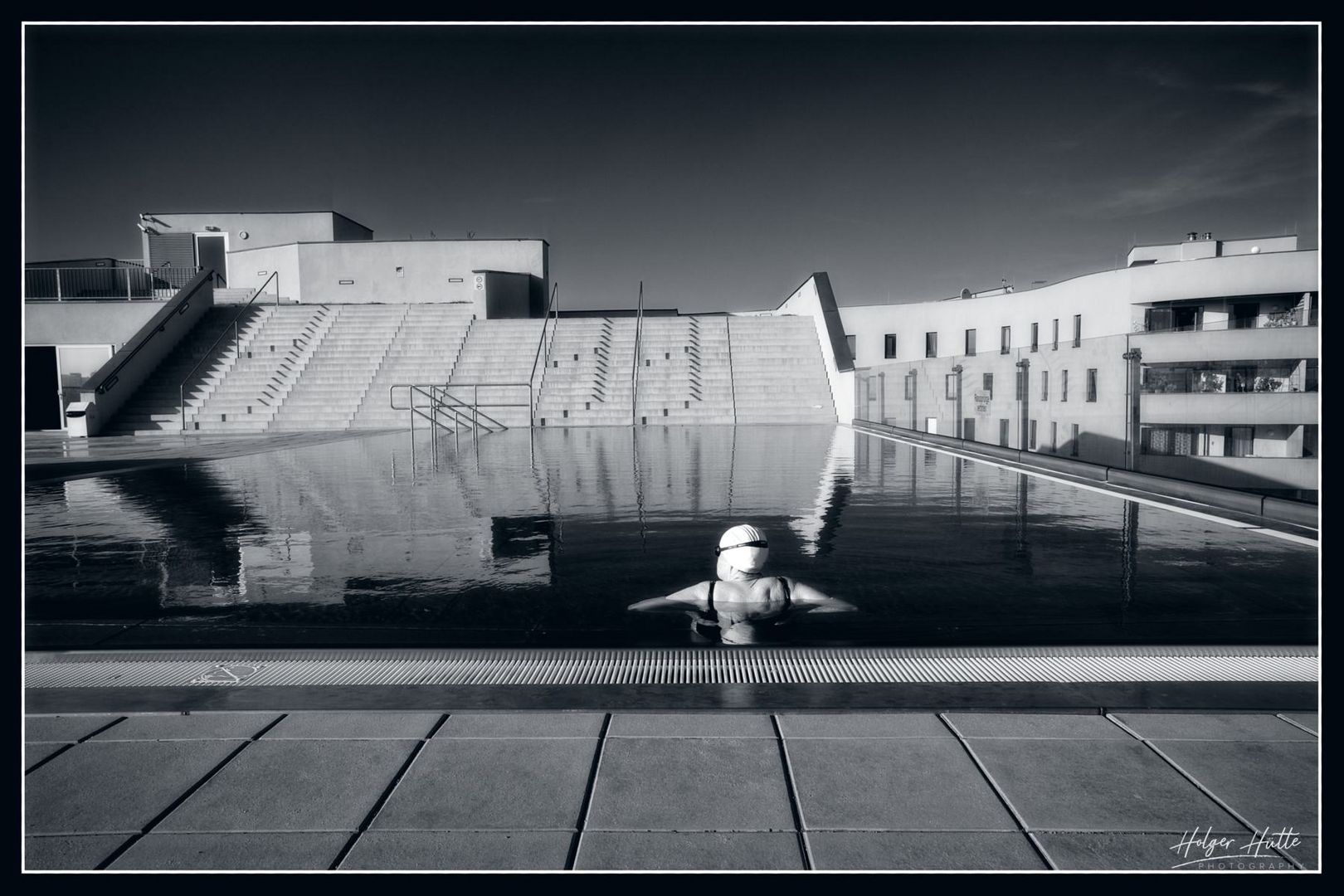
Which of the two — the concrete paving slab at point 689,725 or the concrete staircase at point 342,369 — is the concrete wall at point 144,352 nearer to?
the concrete staircase at point 342,369

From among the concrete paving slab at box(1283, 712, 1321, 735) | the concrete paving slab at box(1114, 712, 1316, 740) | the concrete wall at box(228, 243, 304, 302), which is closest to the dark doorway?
the concrete wall at box(228, 243, 304, 302)

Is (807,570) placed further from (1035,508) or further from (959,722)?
(1035,508)

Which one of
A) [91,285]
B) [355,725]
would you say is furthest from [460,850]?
[91,285]

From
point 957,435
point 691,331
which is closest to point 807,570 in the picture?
point 957,435

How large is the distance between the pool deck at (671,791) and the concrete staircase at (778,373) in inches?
728

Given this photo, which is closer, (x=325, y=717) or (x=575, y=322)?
(x=325, y=717)

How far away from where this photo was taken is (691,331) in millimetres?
25328

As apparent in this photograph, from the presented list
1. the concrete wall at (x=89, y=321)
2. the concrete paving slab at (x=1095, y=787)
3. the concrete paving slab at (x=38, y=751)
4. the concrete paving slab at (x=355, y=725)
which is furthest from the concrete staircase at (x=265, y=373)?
the concrete paving slab at (x=1095, y=787)

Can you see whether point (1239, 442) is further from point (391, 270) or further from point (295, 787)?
point (391, 270)

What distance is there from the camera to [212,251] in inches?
1391

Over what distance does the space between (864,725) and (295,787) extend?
1.53m

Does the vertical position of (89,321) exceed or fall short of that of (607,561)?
it exceeds it

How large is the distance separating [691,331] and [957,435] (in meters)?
13.3

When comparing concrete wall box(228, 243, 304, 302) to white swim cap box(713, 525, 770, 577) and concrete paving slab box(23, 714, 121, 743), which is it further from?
concrete paving slab box(23, 714, 121, 743)
